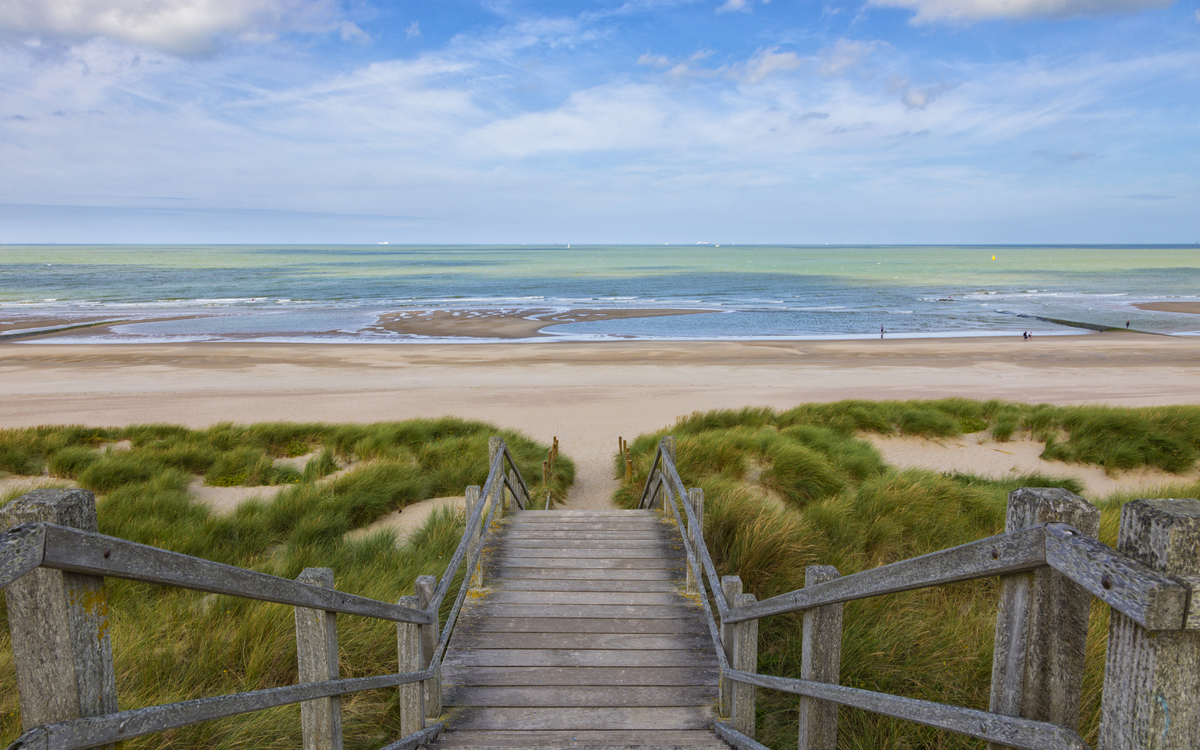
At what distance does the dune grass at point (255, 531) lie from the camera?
3863mm

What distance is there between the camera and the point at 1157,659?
1.19m

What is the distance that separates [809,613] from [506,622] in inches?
111

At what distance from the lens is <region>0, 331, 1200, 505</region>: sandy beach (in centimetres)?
1655

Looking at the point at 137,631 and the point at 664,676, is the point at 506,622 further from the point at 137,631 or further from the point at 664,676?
the point at 137,631

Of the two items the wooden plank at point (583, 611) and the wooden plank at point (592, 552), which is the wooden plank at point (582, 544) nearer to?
the wooden plank at point (592, 552)

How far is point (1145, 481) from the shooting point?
10.2m

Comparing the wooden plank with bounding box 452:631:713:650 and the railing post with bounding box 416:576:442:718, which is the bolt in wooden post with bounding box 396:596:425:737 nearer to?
the railing post with bounding box 416:576:442:718

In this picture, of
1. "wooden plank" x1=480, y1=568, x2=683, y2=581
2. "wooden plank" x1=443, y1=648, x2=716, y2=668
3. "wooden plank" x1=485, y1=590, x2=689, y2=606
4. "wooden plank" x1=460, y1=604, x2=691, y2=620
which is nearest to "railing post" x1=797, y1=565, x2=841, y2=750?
"wooden plank" x1=443, y1=648, x2=716, y2=668

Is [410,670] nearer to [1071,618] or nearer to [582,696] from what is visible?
[582,696]

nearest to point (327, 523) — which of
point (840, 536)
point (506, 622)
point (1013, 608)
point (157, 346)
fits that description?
point (506, 622)

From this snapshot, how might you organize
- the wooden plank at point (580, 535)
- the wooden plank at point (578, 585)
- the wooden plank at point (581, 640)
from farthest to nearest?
the wooden plank at point (580, 535) → the wooden plank at point (578, 585) → the wooden plank at point (581, 640)

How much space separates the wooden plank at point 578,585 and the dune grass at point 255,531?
22.0 inches

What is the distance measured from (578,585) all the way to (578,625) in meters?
0.60

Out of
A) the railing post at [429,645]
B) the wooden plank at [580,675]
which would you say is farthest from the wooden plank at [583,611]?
the railing post at [429,645]
